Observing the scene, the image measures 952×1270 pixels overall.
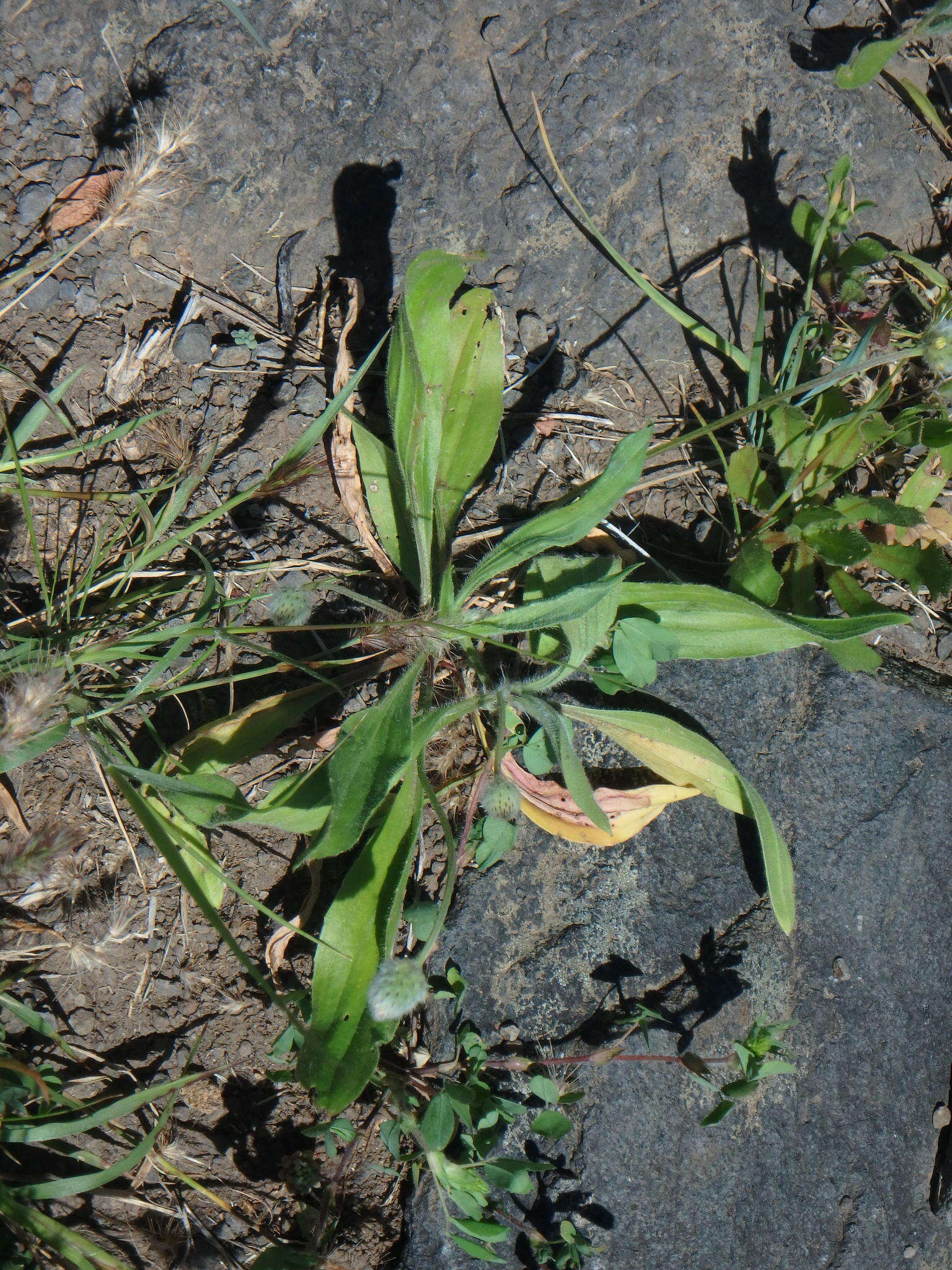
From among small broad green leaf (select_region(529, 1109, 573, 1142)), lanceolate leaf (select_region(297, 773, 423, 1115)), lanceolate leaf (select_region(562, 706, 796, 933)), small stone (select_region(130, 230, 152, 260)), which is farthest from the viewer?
small stone (select_region(130, 230, 152, 260))

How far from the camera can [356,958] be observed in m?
2.13

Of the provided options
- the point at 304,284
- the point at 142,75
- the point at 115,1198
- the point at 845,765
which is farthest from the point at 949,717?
the point at 142,75

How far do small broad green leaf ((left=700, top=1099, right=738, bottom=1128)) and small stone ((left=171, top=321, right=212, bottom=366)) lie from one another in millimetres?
2410

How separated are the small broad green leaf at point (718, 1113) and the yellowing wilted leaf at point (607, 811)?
65cm

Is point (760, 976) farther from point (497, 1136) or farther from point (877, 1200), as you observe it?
point (497, 1136)

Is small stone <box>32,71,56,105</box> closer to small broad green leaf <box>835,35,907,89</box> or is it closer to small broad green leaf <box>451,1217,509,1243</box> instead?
small broad green leaf <box>835,35,907,89</box>

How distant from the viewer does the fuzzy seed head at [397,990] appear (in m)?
1.75

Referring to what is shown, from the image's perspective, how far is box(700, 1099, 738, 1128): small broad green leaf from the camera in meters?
2.03

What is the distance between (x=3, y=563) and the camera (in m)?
2.44

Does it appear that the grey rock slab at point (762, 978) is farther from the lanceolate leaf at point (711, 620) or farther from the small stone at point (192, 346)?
the small stone at point (192, 346)

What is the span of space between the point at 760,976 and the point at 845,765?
0.60 meters

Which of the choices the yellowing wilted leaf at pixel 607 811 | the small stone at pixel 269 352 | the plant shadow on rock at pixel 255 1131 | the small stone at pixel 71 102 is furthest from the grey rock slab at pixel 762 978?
the small stone at pixel 71 102

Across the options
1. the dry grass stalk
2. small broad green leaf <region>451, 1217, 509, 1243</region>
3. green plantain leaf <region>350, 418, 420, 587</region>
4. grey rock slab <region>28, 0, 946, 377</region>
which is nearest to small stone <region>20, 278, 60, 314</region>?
the dry grass stalk

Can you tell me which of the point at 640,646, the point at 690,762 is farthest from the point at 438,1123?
the point at 640,646
